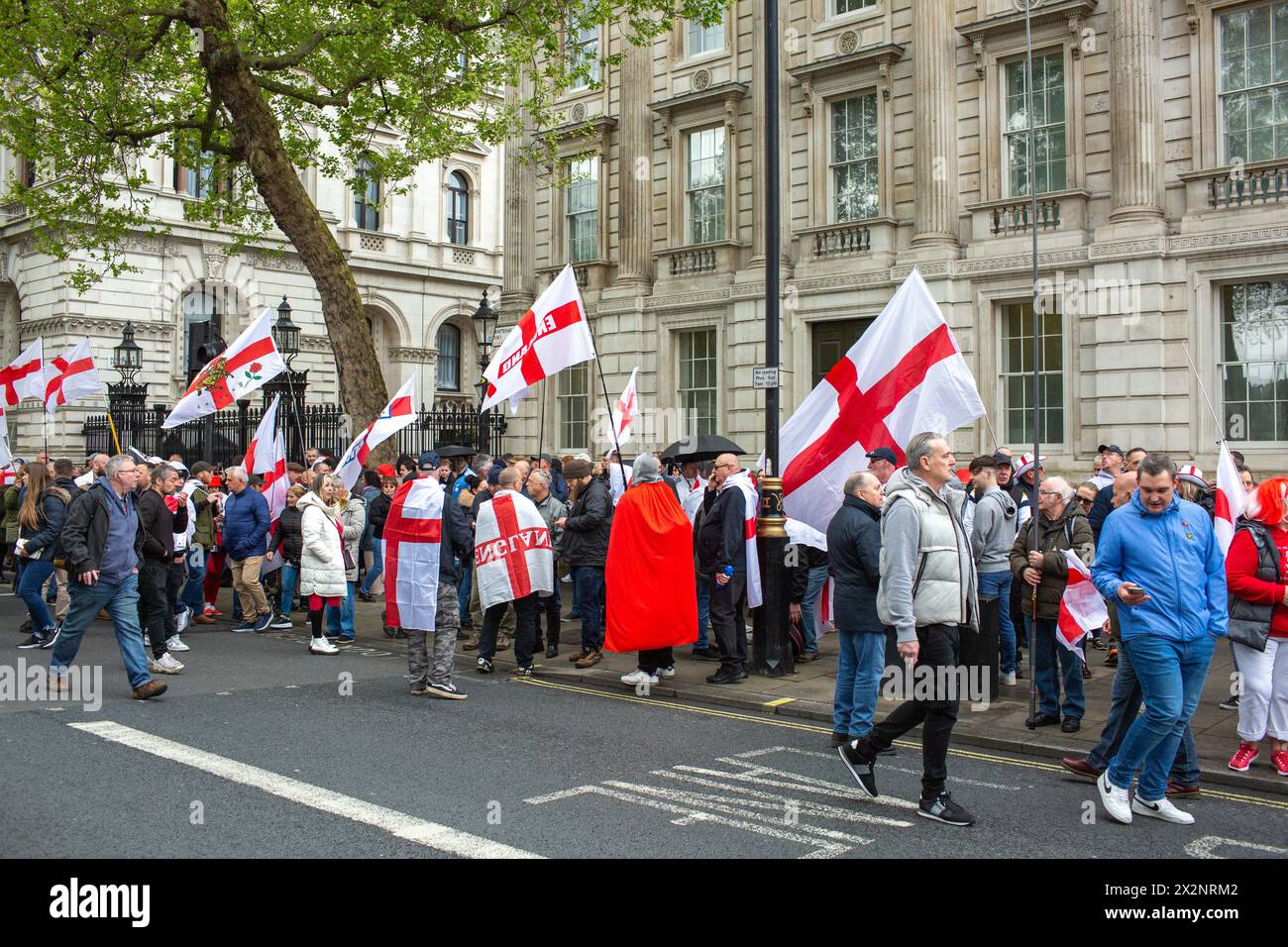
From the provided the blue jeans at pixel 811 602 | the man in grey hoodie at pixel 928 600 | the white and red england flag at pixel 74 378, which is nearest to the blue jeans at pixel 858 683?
the man in grey hoodie at pixel 928 600

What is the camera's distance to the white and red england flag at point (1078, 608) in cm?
776

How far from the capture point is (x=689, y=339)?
23672mm

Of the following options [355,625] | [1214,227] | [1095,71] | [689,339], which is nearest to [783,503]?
[355,625]

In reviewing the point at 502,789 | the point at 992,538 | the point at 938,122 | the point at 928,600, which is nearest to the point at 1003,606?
the point at 992,538

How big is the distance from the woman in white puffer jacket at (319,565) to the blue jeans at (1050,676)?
729 cm

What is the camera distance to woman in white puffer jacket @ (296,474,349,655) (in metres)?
12.2

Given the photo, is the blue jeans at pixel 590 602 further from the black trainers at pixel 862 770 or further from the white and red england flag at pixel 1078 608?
the black trainers at pixel 862 770

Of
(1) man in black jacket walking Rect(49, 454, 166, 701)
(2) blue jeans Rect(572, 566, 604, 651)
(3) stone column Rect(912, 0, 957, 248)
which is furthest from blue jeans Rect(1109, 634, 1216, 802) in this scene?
(3) stone column Rect(912, 0, 957, 248)

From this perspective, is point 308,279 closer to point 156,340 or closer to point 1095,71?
point 156,340

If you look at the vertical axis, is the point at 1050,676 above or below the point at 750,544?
below

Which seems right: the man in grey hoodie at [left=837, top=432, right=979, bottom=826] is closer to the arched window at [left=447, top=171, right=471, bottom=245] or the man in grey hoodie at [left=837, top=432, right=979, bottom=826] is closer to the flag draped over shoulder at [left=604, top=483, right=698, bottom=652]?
the flag draped over shoulder at [left=604, top=483, right=698, bottom=652]

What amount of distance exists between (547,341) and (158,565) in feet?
14.7

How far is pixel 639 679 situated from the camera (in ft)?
33.0

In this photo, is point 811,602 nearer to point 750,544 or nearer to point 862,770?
point 750,544
